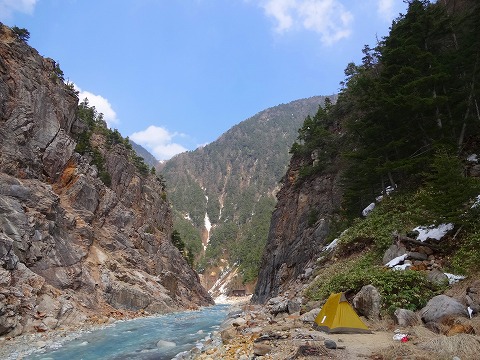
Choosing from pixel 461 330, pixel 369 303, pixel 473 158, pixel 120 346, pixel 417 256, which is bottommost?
pixel 120 346

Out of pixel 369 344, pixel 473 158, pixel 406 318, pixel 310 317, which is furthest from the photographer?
pixel 473 158

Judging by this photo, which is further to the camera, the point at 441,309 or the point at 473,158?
the point at 473,158

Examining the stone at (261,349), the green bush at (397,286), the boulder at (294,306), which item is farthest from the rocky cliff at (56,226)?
the green bush at (397,286)

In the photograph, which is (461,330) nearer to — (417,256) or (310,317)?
(417,256)

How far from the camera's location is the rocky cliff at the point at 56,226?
21.7m

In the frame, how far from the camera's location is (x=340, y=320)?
10984mm

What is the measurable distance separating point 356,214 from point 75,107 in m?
40.5

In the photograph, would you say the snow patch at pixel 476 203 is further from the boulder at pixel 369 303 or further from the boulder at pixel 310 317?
the boulder at pixel 310 317

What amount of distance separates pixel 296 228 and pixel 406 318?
115ft

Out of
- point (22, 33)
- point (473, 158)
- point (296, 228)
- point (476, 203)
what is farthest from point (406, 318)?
point (22, 33)

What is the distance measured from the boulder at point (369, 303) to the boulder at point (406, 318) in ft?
3.31

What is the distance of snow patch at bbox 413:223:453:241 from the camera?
1380 centimetres

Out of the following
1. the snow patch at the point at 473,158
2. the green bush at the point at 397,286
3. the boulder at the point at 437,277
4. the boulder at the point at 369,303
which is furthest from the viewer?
the snow patch at the point at 473,158

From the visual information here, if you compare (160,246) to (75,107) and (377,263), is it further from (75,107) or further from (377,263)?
(377,263)
